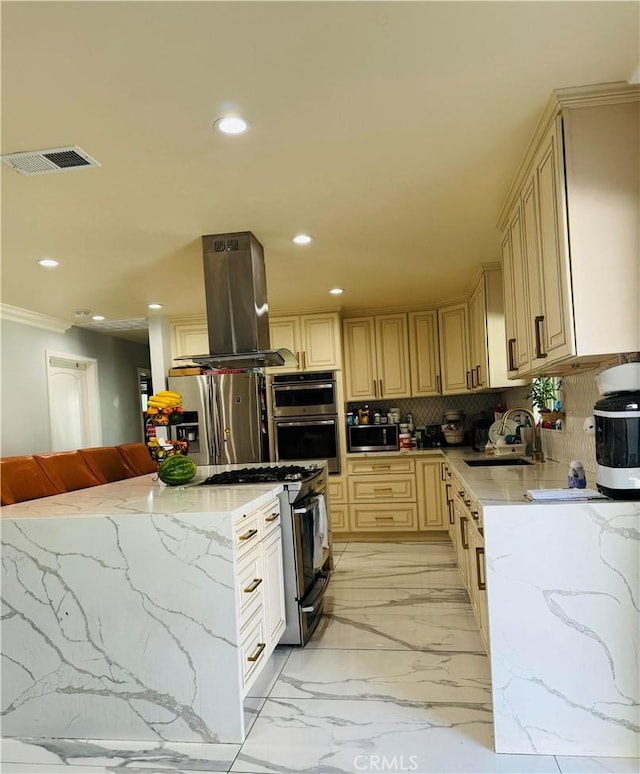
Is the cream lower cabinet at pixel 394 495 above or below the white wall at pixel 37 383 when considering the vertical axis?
below

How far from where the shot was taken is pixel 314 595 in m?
3.17

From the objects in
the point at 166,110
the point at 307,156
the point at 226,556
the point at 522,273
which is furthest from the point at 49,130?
the point at 522,273

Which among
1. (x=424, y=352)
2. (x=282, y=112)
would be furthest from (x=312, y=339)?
(x=282, y=112)

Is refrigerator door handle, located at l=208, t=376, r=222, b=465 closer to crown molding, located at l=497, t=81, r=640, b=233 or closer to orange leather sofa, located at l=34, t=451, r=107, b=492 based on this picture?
orange leather sofa, located at l=34, t=451, r=107, b=492

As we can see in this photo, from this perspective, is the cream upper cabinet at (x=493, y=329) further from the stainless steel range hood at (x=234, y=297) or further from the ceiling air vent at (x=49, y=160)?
the ceiling air vent at (x=49, y=160)

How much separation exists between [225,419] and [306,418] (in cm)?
82

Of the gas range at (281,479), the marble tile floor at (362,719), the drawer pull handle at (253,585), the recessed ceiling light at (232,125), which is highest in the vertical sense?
the recessed ceiling light at (232,125)

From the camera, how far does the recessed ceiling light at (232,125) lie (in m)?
1.95

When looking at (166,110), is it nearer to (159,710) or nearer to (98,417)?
(159,710)

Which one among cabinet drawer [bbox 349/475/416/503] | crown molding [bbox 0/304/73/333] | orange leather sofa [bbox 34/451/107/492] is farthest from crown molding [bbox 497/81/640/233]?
crown molding [bbox 0/304/73/333]

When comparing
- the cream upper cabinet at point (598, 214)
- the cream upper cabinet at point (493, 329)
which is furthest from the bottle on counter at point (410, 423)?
the cream upper cabinet at point (598, 214)

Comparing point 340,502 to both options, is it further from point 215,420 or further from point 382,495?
point 215,420

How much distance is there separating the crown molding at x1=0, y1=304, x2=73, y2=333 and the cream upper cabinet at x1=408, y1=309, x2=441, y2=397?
365 cm

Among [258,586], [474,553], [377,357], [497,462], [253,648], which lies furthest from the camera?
[377,357]
